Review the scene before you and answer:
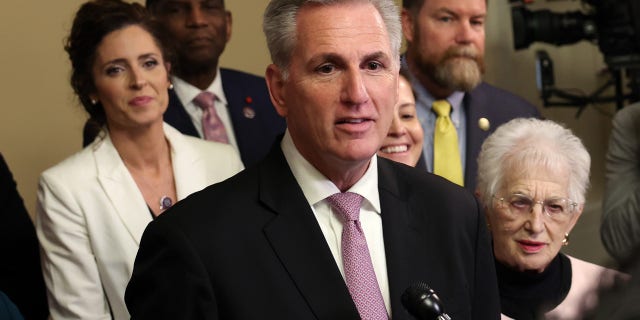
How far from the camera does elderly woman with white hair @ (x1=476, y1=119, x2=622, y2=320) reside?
7.65 feet

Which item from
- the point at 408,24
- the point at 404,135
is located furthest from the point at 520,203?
the point at 408,24

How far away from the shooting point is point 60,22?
12.1 ft

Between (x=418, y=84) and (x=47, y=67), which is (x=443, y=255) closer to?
(x=418, y=84)

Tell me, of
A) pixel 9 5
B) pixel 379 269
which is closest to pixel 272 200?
pixel 379 269

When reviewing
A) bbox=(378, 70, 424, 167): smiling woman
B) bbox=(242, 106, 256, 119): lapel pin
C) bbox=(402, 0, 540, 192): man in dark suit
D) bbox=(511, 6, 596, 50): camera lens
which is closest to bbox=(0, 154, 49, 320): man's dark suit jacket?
bbox=(242, 106, 256, 119): lapel pin

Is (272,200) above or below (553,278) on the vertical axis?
above

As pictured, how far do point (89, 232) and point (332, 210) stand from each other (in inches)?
40.2

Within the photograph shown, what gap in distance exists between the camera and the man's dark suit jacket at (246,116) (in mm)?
3076

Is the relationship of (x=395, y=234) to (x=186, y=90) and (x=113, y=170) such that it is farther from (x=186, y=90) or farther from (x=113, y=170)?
(x=186, y=90)

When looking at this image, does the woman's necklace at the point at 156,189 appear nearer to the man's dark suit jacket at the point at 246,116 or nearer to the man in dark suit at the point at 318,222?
the man's dark suit jacket at the point at 246,116

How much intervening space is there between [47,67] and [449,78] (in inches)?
62.1

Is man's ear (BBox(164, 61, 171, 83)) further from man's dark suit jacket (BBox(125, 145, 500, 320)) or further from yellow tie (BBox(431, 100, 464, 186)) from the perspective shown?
man's dark suit jacket (BBox(125, 145, 500, 320))

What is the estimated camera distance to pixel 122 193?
2523 millimetres

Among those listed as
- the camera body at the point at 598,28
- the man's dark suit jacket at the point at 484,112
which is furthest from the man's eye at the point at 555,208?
the camera body at the point at 598,28
